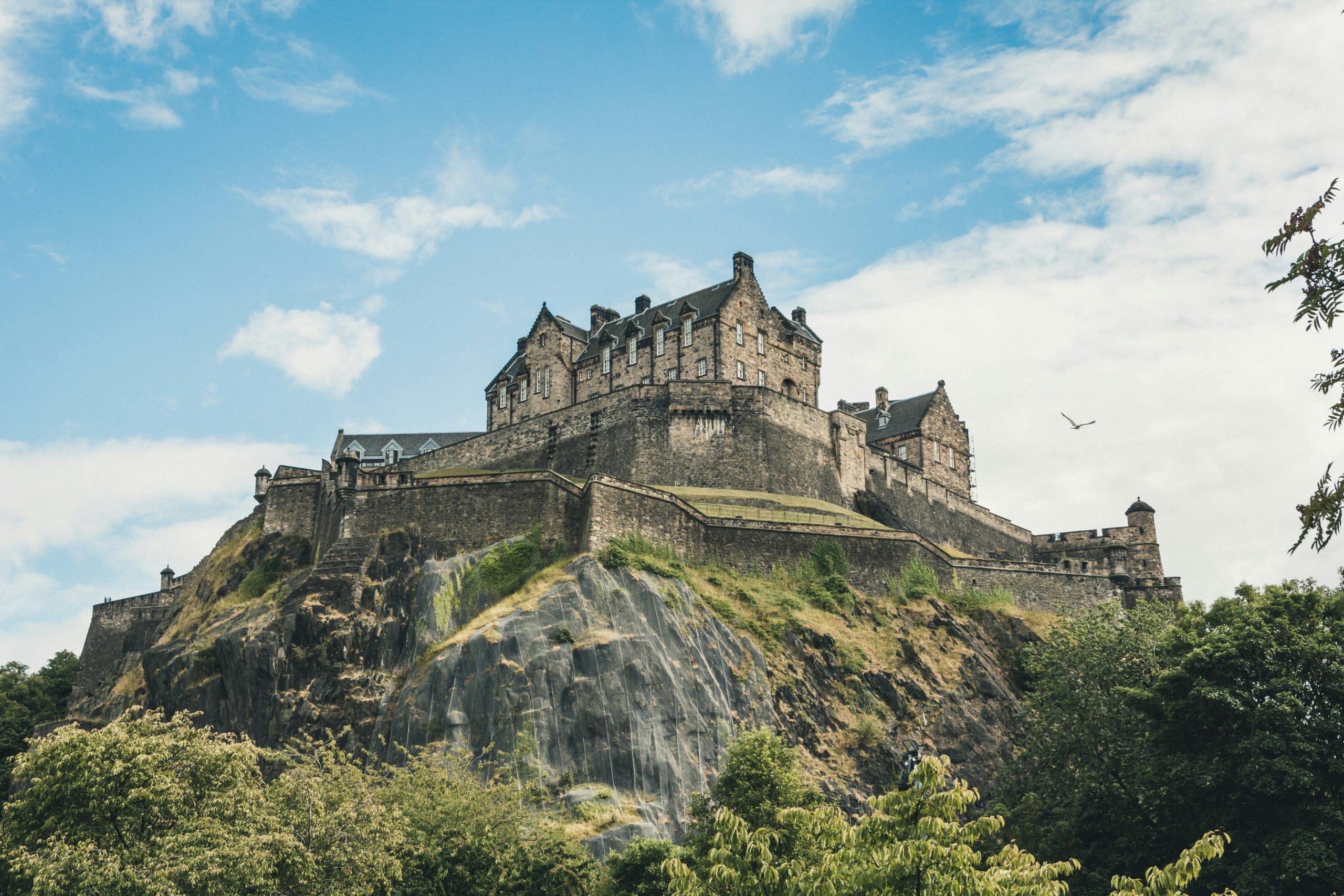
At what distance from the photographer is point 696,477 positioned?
65.6 metres

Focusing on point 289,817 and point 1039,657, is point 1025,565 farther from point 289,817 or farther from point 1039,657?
point 289,817

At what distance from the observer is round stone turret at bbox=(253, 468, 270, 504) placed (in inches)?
2803

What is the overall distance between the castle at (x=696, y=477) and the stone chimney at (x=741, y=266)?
0.41 ft

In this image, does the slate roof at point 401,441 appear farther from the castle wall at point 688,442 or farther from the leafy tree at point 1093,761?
the leafy tree at point 1093,761

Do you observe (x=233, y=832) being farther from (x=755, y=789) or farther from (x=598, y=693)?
(x=598, y=693)

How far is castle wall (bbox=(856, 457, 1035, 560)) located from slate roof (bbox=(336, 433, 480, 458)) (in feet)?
95.1

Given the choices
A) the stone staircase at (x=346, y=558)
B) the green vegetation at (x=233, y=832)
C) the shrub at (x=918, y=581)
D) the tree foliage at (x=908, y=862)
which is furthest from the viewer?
the shrub at (x=918, y=581)

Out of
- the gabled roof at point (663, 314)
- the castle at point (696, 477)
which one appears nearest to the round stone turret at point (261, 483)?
the castle at point (696, 477)

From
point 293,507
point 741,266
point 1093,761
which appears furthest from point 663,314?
point 1093,761

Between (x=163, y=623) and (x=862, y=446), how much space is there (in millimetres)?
39203

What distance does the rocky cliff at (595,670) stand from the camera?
145ft

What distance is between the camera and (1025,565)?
63000mm

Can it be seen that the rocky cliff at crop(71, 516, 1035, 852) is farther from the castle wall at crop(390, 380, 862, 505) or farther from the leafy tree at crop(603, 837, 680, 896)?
the castle wall at crop(390, 380, 862, 505)

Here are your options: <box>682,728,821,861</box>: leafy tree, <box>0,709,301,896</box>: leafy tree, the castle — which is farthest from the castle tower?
<box>0,709,301,896</box>: leafy tree
